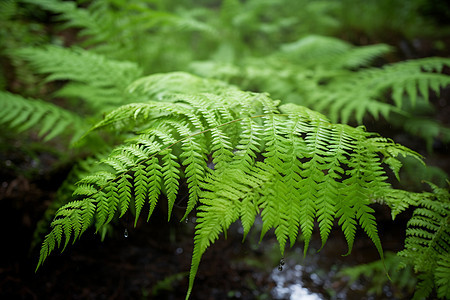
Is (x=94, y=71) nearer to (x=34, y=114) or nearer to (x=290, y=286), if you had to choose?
(x=34, y=114)

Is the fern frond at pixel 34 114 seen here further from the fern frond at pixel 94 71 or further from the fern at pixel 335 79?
the fern at pixel 335 79

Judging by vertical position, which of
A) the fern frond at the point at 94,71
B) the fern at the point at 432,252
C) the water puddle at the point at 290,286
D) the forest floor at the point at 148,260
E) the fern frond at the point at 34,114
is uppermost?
the fern frond at the point at 94,71

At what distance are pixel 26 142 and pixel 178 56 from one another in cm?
Result: 210

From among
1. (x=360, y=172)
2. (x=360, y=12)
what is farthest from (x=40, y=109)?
(x=360, y=12)

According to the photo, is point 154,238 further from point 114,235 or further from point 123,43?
point 123,43

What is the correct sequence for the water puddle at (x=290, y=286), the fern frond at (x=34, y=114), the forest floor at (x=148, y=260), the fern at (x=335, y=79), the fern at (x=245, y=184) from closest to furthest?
the fern at (x=245, y=184)
the forest floor at (x=148, y=260)
the fern frond at (x=34, y=114)
the water puddle at (x=290, y=286)
the fern at (x=335, y=79)

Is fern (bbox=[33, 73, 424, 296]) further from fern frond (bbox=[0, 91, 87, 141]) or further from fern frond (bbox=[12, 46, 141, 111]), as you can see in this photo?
fern frond (bbox=[0, 91, 87, 141])

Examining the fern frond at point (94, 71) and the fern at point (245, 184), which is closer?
the fern at point (245, 184)

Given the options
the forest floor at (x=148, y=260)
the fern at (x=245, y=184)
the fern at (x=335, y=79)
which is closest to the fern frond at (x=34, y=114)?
the forest floor at (x=148, y=260)

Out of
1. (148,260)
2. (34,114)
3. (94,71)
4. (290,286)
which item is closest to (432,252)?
(290,286)

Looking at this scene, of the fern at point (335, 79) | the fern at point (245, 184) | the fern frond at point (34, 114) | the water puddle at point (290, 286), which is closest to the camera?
the fern at point (245, 184)

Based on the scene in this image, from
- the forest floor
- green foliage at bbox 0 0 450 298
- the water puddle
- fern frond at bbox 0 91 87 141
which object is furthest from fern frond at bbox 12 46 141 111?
the water puddle

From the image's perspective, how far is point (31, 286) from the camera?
168 cm

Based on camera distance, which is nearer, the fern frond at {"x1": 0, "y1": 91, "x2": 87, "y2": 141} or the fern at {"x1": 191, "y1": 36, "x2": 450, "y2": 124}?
the fern frond at {"x1": 0, "y1": 91, "x2": 87, "y2": 141}
